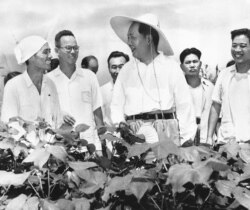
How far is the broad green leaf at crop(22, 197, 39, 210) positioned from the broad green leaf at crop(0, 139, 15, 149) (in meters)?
0.30

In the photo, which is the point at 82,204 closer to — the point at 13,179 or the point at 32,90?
the point at 13,179

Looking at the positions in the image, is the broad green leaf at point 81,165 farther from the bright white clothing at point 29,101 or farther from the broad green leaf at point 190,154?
the bright white clothing at point 29,101

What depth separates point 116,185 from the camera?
1.63 metres

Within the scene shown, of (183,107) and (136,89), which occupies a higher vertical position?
(136,89)

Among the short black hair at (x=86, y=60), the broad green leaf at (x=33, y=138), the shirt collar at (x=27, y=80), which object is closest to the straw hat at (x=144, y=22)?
the shirt collar at (x=27, y=80)

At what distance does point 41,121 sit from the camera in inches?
79.0

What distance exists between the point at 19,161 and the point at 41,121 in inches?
6.1

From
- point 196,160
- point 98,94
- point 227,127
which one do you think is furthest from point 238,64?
point 196,160

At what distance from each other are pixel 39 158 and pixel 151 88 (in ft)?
6.75

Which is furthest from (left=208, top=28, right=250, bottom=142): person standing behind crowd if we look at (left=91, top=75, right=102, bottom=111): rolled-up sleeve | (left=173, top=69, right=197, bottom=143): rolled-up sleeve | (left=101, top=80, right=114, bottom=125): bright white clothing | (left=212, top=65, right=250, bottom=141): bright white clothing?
(left=101, top=80, right=114, bottom=125): bright white clothing

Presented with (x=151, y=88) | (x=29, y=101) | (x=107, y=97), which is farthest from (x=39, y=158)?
(x=107, y=97)

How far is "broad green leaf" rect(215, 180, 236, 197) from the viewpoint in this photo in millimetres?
1631

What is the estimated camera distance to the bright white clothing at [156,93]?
3686 mm

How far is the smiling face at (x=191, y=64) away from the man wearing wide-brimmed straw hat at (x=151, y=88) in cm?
137
